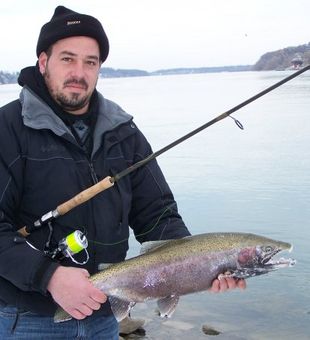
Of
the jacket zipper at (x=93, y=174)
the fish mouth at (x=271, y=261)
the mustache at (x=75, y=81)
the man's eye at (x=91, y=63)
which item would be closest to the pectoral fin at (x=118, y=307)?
the jacket zipper at (x=93, y=174)

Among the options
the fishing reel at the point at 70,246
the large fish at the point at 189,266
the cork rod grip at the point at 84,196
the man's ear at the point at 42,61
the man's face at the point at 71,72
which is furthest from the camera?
the man's ear at the point at 42,61

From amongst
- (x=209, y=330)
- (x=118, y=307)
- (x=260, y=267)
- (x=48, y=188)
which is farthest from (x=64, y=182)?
(x=209, y=330)

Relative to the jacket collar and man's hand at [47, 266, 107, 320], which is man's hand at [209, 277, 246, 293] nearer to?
man's hand at [47, 266, 107, 320]

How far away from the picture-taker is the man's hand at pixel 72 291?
2936 millimetres

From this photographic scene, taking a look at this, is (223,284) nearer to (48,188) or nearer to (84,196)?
(84,196)

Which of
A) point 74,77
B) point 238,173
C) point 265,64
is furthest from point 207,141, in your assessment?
point 265,64

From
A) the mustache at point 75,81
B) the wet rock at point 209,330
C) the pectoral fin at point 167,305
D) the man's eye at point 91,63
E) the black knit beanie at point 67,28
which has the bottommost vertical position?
the wet rock at point 209,330

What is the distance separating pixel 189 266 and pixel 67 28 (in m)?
1.69

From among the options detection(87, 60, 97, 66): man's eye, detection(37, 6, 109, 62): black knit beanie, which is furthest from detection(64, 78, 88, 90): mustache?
detection(37, 6, 109, 62): black knit beanie

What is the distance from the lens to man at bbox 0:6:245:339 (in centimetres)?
300

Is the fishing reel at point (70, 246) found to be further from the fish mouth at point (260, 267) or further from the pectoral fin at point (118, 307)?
the fish mouth at point (260, 267)

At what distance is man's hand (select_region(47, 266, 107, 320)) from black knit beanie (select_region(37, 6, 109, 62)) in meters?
1.48

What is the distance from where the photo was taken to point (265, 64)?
17612 cm

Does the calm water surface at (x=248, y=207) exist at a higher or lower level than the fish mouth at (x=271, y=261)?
lower
